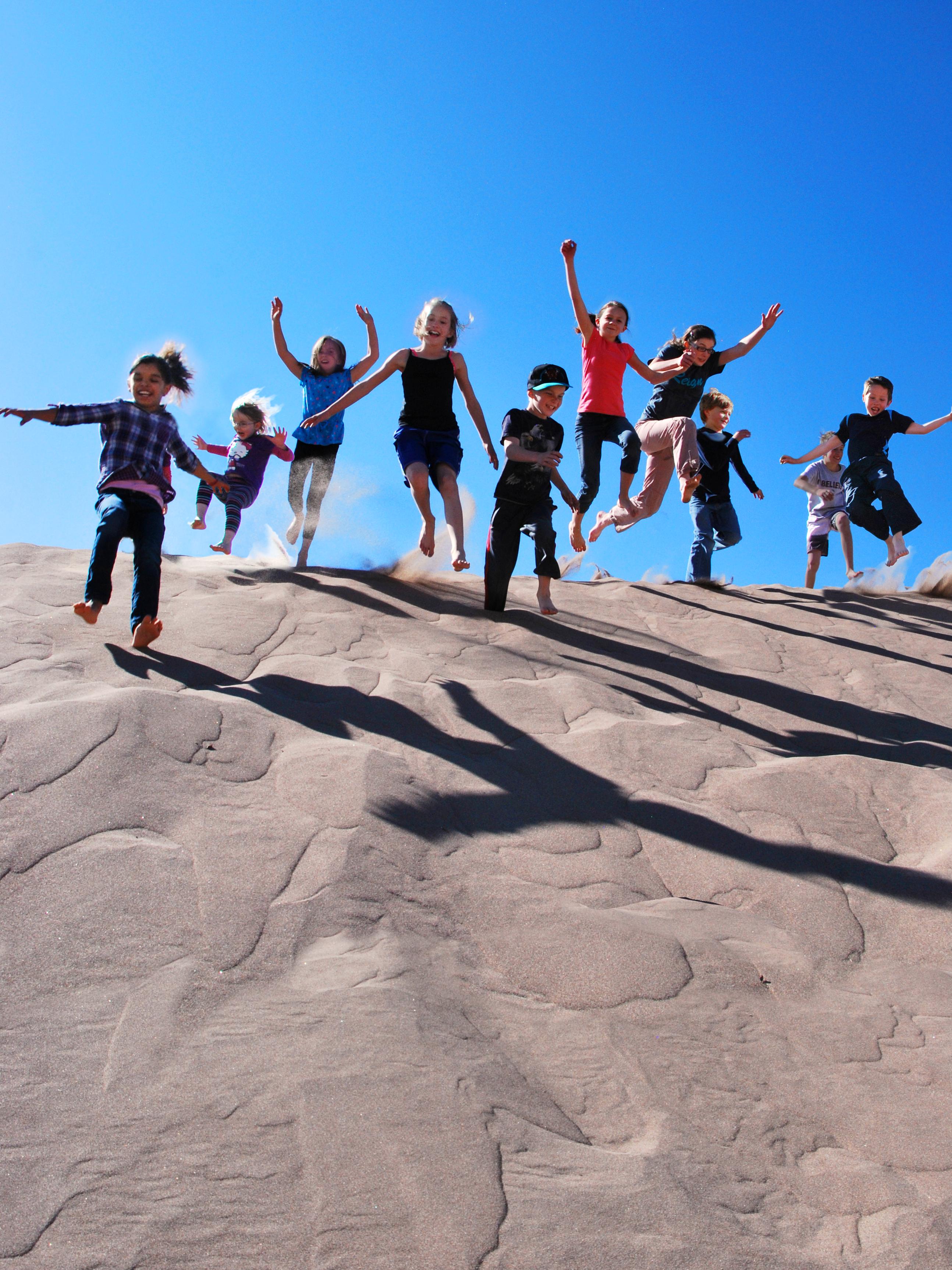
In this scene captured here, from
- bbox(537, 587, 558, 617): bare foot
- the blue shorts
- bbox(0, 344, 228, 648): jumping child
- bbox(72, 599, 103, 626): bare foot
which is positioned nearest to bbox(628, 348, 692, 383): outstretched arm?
the blue shorts

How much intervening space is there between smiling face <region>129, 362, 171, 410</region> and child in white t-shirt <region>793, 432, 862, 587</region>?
4819 mm

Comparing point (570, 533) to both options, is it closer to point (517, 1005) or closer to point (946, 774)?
point (946, 774)

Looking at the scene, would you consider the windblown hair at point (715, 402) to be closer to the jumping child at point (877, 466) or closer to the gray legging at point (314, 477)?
the jumping child at point (877, 466)

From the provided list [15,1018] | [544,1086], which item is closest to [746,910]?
[544,1086]

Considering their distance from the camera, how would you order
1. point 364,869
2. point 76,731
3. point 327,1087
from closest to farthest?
point 327,1087 → point 364,869 → point 76,731

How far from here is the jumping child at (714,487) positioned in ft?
19.5

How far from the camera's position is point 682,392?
5.90 meters

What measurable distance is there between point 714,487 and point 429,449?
2053 mm

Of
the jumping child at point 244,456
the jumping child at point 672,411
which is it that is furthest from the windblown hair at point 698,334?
the jumping child at point 244,456

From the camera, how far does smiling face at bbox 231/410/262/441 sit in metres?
5.82

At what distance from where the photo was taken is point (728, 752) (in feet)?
9.87

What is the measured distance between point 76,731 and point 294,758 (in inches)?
22.5

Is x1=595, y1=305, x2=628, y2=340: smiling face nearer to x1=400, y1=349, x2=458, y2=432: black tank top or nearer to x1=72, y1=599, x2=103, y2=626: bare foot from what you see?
x1=400, y1=349, x2=458, y2=432: black tank top

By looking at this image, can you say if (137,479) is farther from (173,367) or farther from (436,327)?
(436,327)
